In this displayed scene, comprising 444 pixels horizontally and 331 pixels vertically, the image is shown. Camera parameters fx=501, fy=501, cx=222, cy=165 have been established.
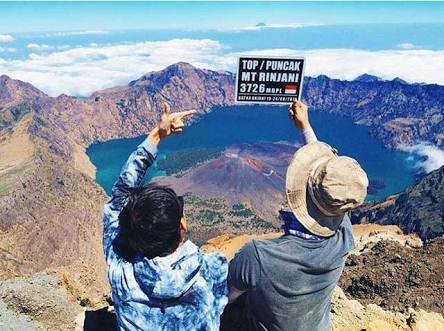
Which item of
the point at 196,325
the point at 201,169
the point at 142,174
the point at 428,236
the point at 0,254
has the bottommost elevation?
the point at 201,169

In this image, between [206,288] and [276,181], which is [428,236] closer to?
[206,288]

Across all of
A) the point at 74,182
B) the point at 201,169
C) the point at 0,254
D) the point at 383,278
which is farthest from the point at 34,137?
the point at 383,278

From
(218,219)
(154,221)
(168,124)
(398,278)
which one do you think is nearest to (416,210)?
(218,219)

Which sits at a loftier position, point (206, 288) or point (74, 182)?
point (206, 288)

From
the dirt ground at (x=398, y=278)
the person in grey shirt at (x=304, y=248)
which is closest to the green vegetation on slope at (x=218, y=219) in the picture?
the dirt ground at (x=398, y=278)

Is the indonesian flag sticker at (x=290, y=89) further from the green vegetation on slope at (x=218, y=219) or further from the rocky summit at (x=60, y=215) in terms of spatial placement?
the green vegetation on slope at (x=218, y=219)

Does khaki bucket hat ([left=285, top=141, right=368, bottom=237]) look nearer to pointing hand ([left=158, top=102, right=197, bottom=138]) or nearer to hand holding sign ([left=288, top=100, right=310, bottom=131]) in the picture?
hand holding sign ([left=288, top=100, right=310, bottom=131])

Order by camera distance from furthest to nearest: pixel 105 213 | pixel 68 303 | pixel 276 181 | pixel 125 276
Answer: pixel 276 181, pixel 68 303, pixel 105 213, pixel 125 276
